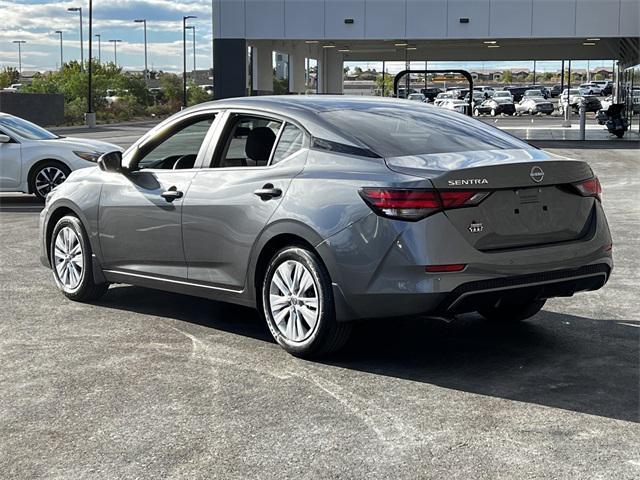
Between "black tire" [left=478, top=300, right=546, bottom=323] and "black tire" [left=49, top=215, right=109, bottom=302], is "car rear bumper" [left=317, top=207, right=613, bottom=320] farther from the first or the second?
"black tire" [left=49, top=215, right=109, bottom=302]

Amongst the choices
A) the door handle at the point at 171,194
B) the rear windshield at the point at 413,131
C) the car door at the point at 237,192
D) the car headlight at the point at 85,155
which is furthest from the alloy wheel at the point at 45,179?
the rear windshield at the point at 413,131

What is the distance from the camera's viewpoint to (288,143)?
6.53m

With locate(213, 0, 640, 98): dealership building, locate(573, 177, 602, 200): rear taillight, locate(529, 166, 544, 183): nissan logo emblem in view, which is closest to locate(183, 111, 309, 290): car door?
locate(529, 166, 544, 183): nissan logo emblem

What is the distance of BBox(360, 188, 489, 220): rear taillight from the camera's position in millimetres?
5648

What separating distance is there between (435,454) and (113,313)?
385cm

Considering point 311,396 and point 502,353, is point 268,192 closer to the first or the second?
point 311,396

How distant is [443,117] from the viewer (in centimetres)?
696

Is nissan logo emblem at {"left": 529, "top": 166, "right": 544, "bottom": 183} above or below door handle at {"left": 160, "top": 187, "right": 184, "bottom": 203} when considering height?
above

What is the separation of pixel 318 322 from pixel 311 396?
0.73 metres

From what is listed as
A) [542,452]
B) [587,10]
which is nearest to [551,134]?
[587,10]

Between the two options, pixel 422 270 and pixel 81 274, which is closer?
pixel 422 270

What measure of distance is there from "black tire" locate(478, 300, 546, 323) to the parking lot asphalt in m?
0.08

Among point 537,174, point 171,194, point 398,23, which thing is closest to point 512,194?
point 537,174

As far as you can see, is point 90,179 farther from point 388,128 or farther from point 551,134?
point 551,134
